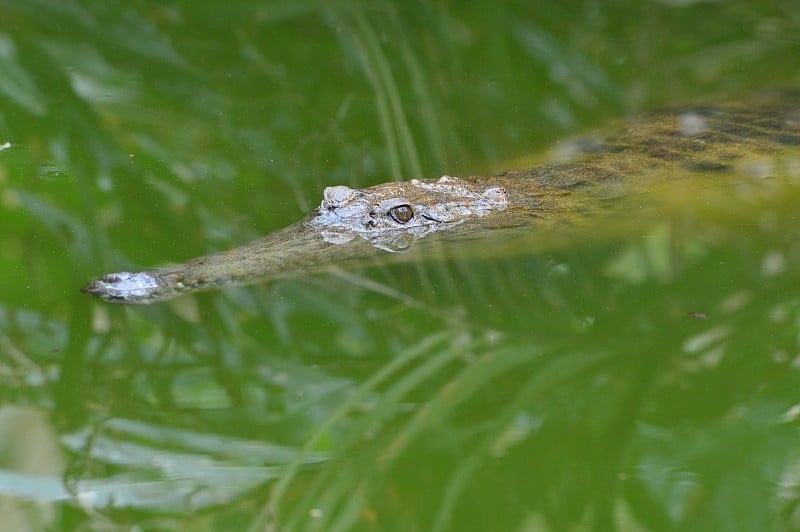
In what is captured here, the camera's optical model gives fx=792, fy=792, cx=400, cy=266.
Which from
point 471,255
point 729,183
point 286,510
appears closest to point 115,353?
point 286,510

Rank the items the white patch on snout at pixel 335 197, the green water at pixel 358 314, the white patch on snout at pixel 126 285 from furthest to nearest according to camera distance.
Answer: the white patch on snout at pixel 335 197 → the white patch on snout at pixel 126 285 → the green water at pixel 358 314

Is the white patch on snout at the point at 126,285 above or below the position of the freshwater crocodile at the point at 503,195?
above

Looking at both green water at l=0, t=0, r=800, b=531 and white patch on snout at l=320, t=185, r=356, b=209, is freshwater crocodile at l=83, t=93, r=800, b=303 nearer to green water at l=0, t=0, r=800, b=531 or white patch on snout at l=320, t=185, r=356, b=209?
white patch on snout at l=320, t=185, r=356, b=209

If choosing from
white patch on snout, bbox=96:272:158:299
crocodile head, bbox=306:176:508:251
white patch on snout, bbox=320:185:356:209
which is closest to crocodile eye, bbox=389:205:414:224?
crocodile head, bbox=306:176:508:251

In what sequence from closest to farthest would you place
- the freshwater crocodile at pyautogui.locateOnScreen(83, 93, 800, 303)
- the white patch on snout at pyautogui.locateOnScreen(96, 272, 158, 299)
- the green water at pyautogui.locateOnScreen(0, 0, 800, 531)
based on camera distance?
1. the green water at pyautogui.locateOnScreen(0, 0, 800, 531)
2. the white patch on snout at pyautogui.locateOnScreen(96, 272, 158, 299)
3. the freshwater crocodile at pyautogui.locateOnScreen(83, 93, 800, 303)

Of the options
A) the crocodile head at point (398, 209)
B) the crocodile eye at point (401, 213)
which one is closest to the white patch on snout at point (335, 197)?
the crocodile head at point (398, 209)

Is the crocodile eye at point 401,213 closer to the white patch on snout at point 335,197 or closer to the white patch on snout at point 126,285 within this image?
the white patch on snout at point 335,197

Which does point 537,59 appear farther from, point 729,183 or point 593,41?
point 729,183

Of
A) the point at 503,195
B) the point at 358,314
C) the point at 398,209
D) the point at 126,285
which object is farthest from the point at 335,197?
the point at 126,285

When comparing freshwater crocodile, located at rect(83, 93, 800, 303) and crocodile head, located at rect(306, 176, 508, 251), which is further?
crocodile head, located at rect(306, 176, 508, 251)
